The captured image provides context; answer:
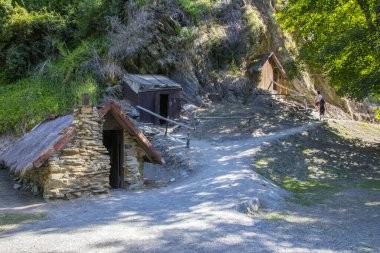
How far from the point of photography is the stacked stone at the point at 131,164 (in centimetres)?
1291

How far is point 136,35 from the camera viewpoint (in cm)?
2403

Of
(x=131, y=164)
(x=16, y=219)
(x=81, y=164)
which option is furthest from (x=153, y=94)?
(x=16, y=219)


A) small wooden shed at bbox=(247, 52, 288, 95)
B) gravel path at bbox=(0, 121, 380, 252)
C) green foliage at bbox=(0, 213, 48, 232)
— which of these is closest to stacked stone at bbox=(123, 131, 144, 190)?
gravel path at bbox=(0, 121, 380, 252)

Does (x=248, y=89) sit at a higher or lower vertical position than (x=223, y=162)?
higher

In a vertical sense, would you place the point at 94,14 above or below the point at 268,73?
above

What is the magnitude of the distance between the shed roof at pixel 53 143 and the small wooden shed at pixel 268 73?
61.1 feet

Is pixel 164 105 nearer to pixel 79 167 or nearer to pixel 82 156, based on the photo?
pixel 82 156

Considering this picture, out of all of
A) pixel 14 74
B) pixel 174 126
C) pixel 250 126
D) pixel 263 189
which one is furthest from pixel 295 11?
pixel 14 74

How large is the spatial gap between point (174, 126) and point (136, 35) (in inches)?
268

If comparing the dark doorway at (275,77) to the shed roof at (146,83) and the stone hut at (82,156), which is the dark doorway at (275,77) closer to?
the shed roof at (146,83)

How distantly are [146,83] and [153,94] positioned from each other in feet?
2.43

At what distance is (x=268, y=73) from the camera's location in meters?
31.3

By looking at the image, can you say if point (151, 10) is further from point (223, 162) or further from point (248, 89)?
point (223, 162)

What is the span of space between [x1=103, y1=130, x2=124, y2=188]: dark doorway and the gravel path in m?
0.98
